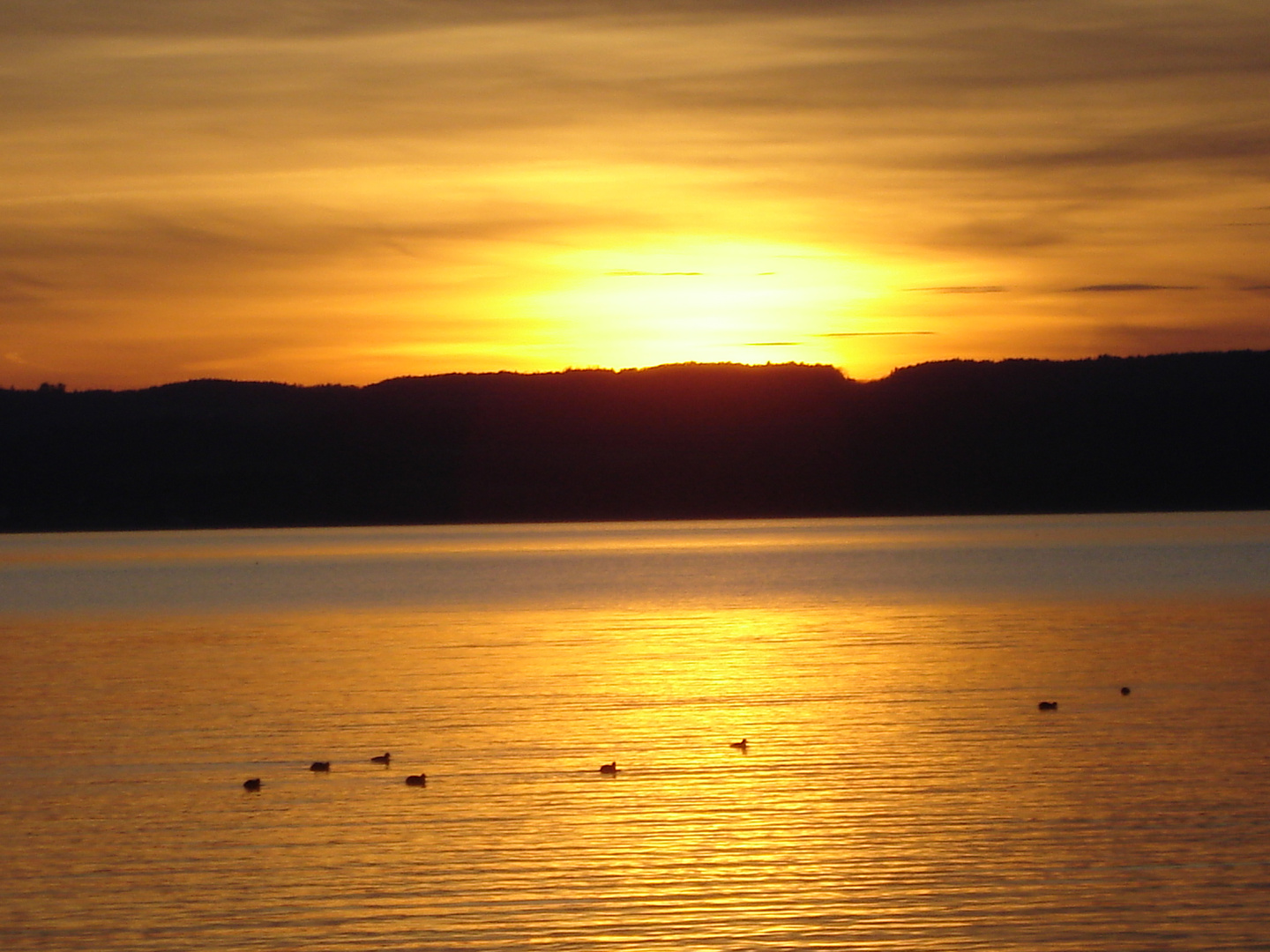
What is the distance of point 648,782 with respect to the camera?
1469cm

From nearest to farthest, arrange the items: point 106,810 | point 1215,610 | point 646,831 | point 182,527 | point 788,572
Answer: point 646,831, point 106,810, point 1215,610, point 788,572, point 182,527

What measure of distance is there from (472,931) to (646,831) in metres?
2.85

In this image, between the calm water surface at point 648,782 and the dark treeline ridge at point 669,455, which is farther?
the dark treeline ridge at point 669,455

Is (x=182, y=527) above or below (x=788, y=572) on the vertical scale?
above

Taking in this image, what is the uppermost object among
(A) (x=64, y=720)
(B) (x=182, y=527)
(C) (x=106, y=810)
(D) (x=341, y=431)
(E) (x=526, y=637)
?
(D) (x=341, y=431)

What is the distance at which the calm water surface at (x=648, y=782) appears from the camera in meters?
10.4

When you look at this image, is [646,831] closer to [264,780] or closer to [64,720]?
[264,780]

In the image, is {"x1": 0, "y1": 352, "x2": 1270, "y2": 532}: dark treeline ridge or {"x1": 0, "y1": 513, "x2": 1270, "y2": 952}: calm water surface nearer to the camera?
{"x1": 0, "y1": 513, "x2": 1270, "y2": 952}: calm water surface

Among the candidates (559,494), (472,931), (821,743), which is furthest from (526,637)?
(559,494)

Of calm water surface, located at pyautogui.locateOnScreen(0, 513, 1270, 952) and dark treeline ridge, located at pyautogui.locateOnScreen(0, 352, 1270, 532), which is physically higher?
dark treeline ridge, located at pyautogui.locateOnScreen(0, 352, 1270, 532)

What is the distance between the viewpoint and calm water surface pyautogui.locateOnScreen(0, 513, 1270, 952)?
10445 mm

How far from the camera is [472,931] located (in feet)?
33.2

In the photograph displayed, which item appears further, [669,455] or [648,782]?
[669,455]

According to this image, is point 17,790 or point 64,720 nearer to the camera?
point 17,790
